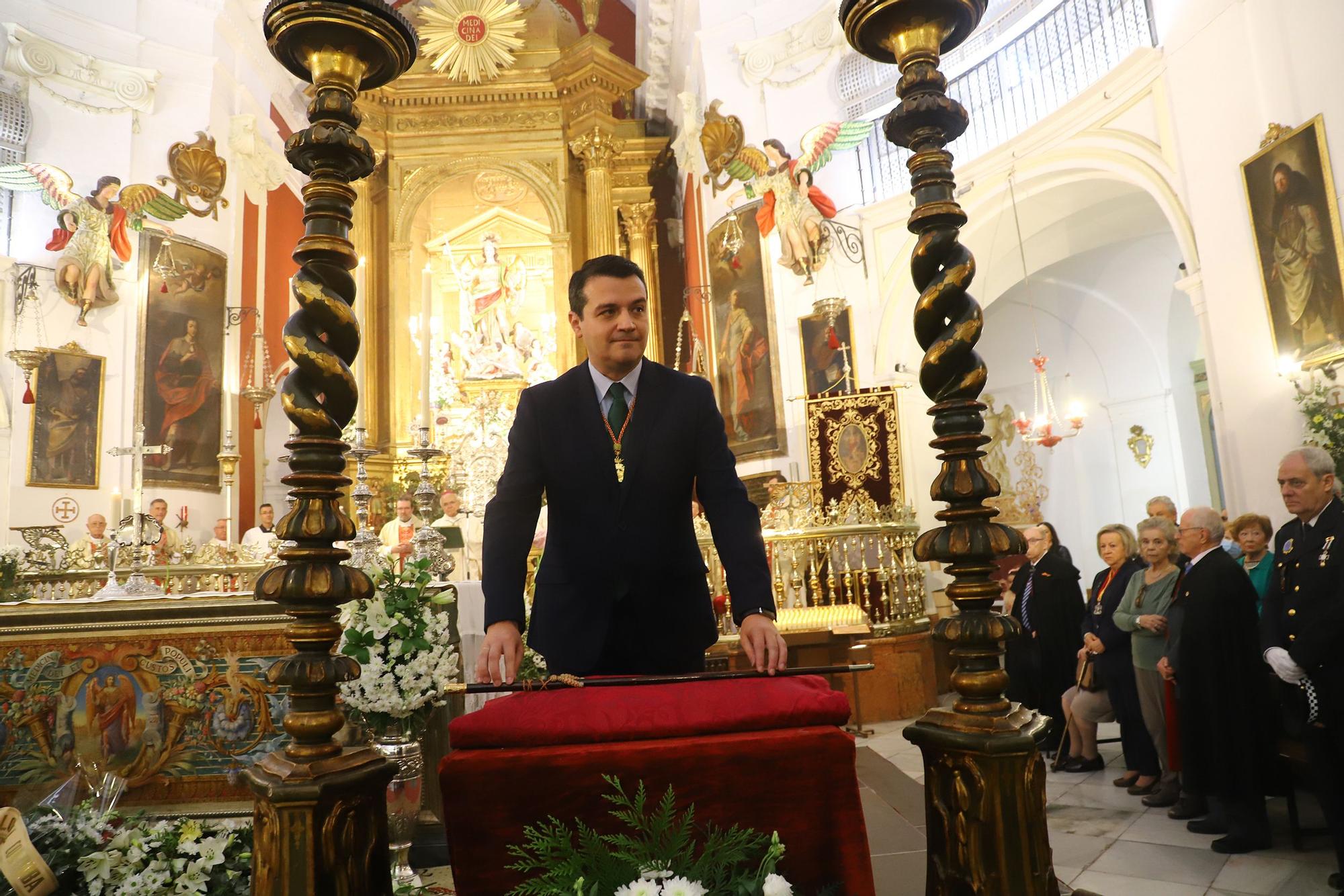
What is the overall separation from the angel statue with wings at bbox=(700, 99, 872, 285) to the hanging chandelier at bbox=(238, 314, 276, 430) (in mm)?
6565

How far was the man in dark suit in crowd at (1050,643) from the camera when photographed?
19.2 ft

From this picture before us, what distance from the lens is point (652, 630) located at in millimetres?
2107

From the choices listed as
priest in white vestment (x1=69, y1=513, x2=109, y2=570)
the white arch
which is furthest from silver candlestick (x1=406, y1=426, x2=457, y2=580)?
the white arch

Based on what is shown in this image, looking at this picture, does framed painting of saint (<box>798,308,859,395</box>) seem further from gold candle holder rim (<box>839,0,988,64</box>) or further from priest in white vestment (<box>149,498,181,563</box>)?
gold candle holder rim (<box>839,0,988,64</box>)

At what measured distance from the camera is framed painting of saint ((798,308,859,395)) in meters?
10.7

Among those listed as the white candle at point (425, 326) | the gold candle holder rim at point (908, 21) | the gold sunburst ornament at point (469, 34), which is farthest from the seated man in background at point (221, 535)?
the gold sunburst ornament at point (469, 34)

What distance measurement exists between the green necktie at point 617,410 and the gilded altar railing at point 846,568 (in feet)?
18.2

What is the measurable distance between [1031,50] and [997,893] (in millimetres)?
10342

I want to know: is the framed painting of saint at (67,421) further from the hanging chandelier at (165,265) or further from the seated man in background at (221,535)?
the seated man in background at (221,535)

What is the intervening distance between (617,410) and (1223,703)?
3340mm

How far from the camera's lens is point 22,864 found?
2.32 m

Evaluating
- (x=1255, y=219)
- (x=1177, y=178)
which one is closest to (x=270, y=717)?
(x=1255, y=219)

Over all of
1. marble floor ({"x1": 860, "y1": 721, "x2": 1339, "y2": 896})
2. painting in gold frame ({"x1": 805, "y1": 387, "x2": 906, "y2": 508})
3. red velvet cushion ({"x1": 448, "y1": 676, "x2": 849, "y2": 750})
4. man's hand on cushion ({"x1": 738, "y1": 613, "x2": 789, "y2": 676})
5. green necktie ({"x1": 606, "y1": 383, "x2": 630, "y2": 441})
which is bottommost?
marble floor ({"x1": 860, "y1": 721, "x2": 1339, "y2": 896})

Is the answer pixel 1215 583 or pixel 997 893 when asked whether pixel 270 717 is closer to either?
pixel 997 893
